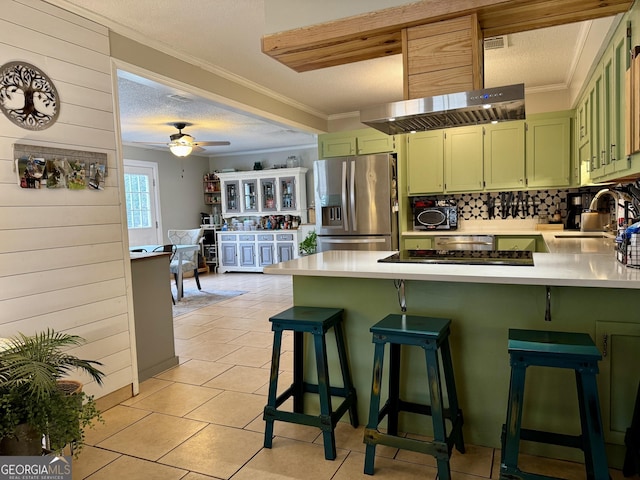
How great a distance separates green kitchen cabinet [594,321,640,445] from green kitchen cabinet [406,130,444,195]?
3316 mm

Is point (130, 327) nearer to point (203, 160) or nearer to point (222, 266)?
point (222, 266)

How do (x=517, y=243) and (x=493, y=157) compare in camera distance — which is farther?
(x=493, y=157)

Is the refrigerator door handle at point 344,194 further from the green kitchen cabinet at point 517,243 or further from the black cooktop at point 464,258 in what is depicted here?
the black cooktop at point 464,258

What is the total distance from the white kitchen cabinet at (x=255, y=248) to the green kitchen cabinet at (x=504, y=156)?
407cm

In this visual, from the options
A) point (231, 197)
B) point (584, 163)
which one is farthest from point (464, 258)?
point (231, 197)

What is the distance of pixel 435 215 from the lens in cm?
522

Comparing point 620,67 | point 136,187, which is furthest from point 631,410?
point 136,187

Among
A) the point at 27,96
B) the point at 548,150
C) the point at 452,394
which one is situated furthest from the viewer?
the point at 548,150

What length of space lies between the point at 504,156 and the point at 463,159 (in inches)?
16.9

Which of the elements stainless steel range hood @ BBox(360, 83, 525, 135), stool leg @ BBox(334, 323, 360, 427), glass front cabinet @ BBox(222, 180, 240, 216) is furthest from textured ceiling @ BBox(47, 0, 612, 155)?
glass front cabinet @ BBox(222, 180, 240, 216)

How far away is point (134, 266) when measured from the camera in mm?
3178

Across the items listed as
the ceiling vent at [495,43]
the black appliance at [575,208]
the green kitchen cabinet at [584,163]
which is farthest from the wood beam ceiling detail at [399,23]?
the black appliance at [575,208]

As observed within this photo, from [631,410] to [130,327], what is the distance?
113 inches

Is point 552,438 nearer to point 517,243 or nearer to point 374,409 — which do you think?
point 374,409
